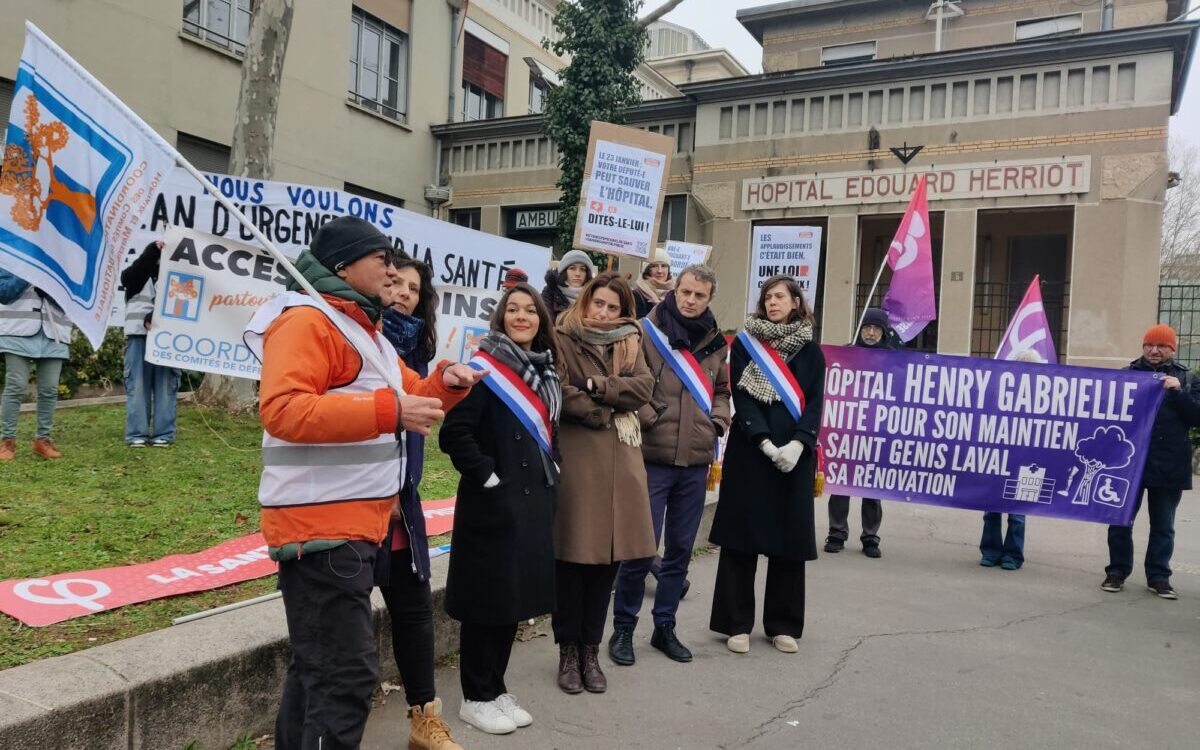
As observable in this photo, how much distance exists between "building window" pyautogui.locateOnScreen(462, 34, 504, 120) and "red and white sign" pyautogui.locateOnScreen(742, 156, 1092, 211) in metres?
8.27

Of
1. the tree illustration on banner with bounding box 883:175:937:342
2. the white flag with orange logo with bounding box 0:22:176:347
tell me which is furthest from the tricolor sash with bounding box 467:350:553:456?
the tree illustration on banner with bounding box 883:175:937:342

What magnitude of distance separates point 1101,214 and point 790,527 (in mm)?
11280

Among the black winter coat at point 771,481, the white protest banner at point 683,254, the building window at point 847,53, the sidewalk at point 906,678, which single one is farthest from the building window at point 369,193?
the black winter coat at point 771,481

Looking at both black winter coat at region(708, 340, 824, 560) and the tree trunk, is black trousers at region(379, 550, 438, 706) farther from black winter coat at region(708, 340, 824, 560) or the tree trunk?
the tree trunk

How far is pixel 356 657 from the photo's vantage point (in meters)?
2.64

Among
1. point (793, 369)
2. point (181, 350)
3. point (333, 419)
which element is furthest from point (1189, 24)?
point (333, 419)

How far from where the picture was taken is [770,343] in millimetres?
5008

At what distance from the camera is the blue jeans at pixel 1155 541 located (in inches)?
252

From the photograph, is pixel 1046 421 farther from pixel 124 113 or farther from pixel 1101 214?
pixel 1101 214

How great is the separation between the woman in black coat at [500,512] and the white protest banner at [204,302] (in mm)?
3804

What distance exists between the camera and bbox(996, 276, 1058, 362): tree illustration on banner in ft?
24.6

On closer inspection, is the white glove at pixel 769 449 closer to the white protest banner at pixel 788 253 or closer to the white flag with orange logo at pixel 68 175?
the white flag with orange logo at pixel 68 175

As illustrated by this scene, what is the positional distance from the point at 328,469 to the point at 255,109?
7.98 meters

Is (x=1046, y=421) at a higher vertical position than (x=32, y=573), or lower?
higher
